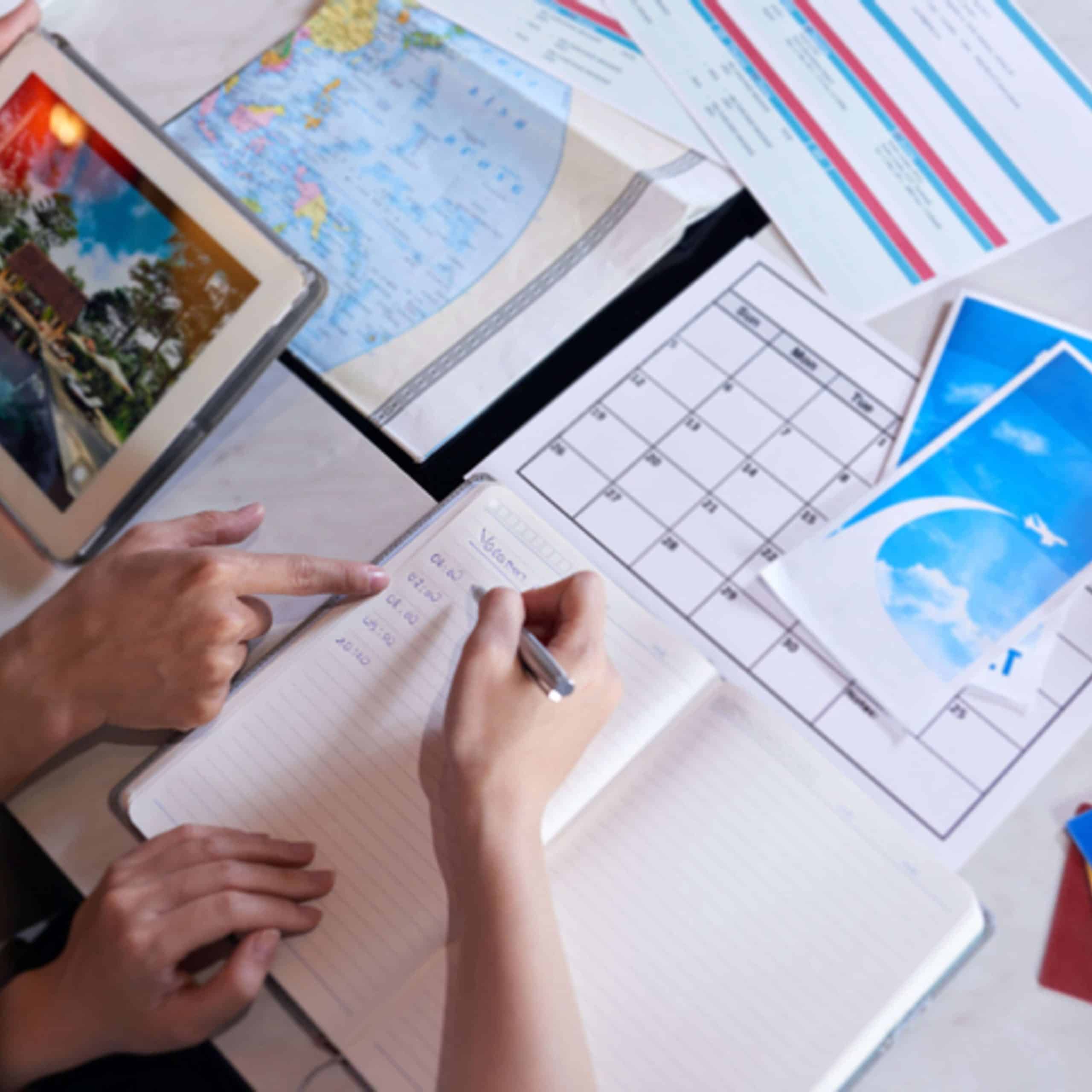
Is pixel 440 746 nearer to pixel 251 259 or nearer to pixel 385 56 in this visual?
pixel 251 259

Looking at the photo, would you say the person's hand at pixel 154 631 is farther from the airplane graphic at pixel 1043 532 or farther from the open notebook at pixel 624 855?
the airplane graphic at pixel 1043 532

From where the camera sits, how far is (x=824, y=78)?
2.75ft

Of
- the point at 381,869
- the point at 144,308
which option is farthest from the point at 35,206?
the point at 381,869

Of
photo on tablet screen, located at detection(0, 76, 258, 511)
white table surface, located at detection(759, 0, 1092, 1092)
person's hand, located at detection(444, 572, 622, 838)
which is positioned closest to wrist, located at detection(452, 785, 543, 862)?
person's hand, located at detection(444, 572, 622, 838)

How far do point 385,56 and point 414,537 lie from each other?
477mm

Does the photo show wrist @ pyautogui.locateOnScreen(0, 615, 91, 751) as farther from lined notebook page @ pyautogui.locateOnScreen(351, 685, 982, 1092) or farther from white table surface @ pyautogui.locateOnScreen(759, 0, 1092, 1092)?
white table surface @ pyautogui.locateOnScreen(759, 0, 1092, 1092)

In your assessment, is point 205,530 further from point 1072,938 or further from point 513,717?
point 1072,938

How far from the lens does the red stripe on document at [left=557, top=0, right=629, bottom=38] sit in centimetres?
86

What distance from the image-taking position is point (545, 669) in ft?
1.72

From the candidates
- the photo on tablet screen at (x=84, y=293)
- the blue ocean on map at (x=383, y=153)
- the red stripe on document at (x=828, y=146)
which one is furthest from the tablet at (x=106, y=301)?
the red stripe on document at (x=828, y=146)

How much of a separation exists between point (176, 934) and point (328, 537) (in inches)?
10.6

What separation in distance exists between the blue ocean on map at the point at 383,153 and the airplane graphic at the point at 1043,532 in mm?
441

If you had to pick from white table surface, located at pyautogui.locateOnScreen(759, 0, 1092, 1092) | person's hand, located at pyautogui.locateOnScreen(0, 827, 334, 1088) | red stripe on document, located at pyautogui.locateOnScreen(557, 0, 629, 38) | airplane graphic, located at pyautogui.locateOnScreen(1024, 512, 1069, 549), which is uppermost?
red stripe on document, located at pyautogui.locateOnScreen(557, 0, 629, 38)

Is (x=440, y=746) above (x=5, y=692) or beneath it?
above
